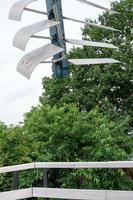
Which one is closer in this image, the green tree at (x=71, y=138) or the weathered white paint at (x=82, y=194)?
the weathered white paint at (x=82, y=194)

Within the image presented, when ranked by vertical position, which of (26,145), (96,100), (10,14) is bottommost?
(96,100)

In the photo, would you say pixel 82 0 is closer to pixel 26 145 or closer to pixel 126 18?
pixel 26 145

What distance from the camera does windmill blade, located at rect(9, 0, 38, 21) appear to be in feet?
26.5

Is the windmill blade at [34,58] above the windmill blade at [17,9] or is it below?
below

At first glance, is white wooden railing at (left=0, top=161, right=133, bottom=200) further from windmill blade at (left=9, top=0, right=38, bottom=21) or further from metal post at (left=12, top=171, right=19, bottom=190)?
windmill blade at (left=9, top=0, right=38, bottom=21)

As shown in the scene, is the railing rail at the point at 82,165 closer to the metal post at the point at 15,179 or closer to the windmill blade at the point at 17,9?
the metal post at the point at 15,179

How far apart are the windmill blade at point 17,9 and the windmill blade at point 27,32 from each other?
20 cm

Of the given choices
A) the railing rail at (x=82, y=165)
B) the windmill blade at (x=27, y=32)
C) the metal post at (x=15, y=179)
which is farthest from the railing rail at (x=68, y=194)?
the windmill blade at (x=27, y=32)

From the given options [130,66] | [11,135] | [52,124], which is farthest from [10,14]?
[130,66]

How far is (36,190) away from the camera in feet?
24.4

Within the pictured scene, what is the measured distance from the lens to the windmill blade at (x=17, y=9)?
8.06 m

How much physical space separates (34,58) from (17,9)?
0.71 meters

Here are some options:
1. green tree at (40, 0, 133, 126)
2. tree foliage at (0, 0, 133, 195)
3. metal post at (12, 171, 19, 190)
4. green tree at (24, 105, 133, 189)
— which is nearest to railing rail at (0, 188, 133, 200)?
metal post at (12, 171, 19, 190)

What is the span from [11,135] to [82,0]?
328 cm
